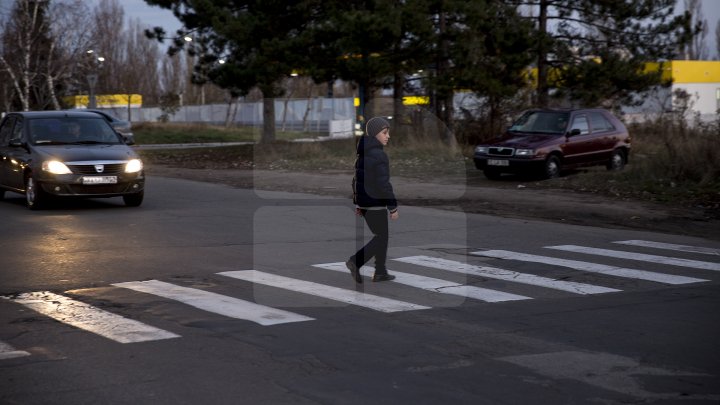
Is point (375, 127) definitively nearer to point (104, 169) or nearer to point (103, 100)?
point (104, 169)

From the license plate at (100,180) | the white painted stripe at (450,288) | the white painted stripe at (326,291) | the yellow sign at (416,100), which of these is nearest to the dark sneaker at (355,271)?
the white painted stripe at (326,291)

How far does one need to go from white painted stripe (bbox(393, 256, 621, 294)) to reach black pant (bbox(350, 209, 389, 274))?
1145 millimetres

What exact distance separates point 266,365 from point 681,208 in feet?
41.8

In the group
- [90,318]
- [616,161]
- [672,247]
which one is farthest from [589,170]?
[90,318]

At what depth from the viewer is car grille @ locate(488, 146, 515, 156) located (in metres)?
22.6

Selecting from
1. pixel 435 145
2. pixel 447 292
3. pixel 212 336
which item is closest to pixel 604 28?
pixel 435 145

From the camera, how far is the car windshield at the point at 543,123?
930 inches

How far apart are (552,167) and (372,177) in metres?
13.9

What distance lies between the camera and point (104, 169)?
663 inches

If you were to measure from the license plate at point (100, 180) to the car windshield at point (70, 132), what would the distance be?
1.30 metres

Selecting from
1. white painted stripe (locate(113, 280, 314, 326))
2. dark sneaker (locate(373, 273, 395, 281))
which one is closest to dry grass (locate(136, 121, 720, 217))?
dark sneaker (locate(373, 273, 395, 281))

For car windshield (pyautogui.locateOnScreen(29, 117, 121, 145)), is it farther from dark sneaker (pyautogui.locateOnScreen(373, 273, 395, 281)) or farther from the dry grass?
dark sneaker (pyautogui.locateOnScreen(373, 273, 395, 281))

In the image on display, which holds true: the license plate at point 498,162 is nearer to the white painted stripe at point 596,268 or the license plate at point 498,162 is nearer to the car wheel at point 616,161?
the car wheel at point 616,161

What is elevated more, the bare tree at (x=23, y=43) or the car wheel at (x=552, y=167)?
the bare tree at (x=23, y=43)
